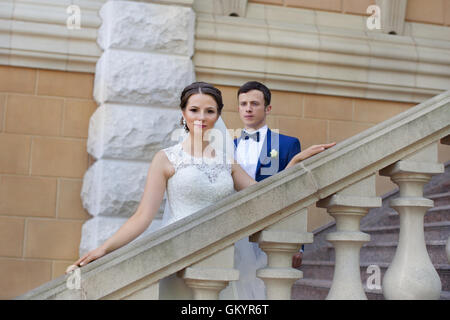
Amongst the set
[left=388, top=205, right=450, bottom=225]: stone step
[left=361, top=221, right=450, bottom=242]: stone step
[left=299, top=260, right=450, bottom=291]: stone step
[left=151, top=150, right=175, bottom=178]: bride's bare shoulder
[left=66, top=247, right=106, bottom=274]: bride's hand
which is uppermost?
[left=151, top=150, right=175, bottom=178]: bride's bare shoulder

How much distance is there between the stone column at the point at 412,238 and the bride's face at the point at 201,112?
875mm

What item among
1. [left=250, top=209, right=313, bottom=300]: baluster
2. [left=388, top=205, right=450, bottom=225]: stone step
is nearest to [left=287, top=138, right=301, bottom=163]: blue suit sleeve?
[left=388, top=205, right=450, bottom=225]: stone step

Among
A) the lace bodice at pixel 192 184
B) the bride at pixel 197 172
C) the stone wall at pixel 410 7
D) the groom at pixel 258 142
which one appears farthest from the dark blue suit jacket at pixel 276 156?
the stone wall at pixel 410 7

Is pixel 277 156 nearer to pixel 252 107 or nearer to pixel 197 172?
pixel 252 107

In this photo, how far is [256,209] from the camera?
6.76ft

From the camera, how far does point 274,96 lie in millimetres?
5141

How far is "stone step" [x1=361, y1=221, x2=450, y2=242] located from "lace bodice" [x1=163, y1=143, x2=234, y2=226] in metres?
1.58

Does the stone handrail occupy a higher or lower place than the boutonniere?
lower

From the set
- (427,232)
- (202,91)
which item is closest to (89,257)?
(202,91)

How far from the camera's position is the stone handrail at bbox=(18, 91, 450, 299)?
1.93 metres

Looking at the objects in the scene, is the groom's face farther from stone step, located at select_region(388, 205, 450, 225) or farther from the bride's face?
stone step, located at select_region(388, 205, 450, 225)

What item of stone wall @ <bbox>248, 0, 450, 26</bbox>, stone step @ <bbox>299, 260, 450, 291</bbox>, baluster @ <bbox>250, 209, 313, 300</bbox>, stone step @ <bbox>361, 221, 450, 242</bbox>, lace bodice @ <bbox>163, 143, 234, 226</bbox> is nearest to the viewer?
baluster @ <bbox>250, 209, 313, 300</bbox>

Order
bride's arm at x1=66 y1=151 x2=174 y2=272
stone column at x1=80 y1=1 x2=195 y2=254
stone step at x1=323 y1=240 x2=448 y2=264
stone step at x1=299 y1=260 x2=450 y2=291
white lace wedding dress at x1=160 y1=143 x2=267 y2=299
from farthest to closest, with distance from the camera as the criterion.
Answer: stone column at x1=80 y1=1 x2=195 y2=254
stone step at x1=299 y1=260 x2=450 y2=291
stone step at x1=323 y1=240 x2=448 y2=264
white lace wedding dress at x1=160 y1=143 x2=267 y2=299
bride's arm at x1=66 y1=151 x2=174 y2=272
